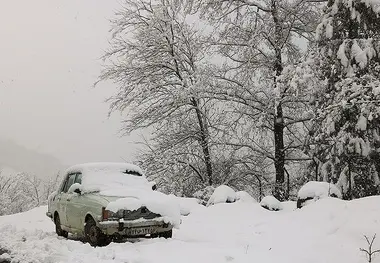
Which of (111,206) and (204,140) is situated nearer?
(111,206)

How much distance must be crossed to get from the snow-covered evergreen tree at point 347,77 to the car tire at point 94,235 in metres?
6.86

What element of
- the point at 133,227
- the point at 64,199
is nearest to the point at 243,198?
the point at 64,199

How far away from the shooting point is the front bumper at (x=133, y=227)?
9.15 metres

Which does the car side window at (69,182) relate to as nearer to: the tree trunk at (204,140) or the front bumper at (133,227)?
the front bumper at (133,227)

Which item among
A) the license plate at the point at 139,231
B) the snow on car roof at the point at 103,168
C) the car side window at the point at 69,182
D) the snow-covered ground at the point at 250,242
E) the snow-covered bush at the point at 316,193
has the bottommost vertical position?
the snow-covered ground at the point at 250,242

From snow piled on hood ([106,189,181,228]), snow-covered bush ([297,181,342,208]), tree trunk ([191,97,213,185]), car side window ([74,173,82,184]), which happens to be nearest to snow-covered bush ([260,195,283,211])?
snow-covered bush ([297,181,342,208])

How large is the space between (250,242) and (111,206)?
3025 millimetres

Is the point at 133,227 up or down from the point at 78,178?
down

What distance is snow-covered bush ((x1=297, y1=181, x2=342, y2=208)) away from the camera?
42.7ft

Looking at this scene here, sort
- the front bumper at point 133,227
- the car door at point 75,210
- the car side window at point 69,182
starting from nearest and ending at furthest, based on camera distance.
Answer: the front bumper at point 133,227
the car door at point 75,210
the car side window at point 69,182

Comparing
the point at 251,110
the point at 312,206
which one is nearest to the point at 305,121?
the point at 251,110

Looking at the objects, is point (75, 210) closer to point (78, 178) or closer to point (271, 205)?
point (78, 178)

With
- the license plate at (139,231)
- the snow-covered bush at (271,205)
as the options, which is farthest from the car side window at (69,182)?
the snow-covered bush at (271,205)

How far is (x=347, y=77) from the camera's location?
12625 mm
